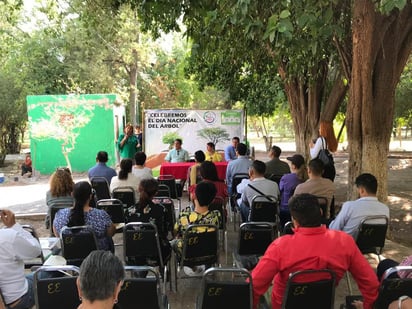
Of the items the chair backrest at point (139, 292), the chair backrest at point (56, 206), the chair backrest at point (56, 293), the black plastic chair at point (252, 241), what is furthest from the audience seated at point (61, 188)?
the chair backrest at point (139, 292)

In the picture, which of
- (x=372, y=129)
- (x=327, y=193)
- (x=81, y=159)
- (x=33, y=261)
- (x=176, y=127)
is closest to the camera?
(x=33, y=261)

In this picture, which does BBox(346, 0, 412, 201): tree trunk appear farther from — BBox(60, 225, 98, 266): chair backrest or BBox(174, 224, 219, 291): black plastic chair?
BBox(60, 225, 98, 266): chair backrest

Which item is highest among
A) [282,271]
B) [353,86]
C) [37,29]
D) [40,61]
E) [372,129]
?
[37,29]

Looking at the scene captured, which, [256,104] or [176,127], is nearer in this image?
[176,127]

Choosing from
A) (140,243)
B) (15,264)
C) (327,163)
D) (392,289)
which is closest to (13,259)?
(15,264)

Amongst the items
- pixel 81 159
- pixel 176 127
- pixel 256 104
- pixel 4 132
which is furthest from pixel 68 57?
pixel 176 127

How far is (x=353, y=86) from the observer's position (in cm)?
650

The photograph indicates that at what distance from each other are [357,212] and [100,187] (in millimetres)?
4068

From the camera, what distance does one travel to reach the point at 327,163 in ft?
25.5

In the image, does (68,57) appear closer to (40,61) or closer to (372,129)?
(40,61)

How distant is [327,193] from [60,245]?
334 centimetres

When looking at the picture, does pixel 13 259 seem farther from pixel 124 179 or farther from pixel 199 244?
pixel 124 179

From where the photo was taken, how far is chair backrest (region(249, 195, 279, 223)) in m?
5.28

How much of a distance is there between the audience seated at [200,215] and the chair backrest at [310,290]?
162 centimetres
